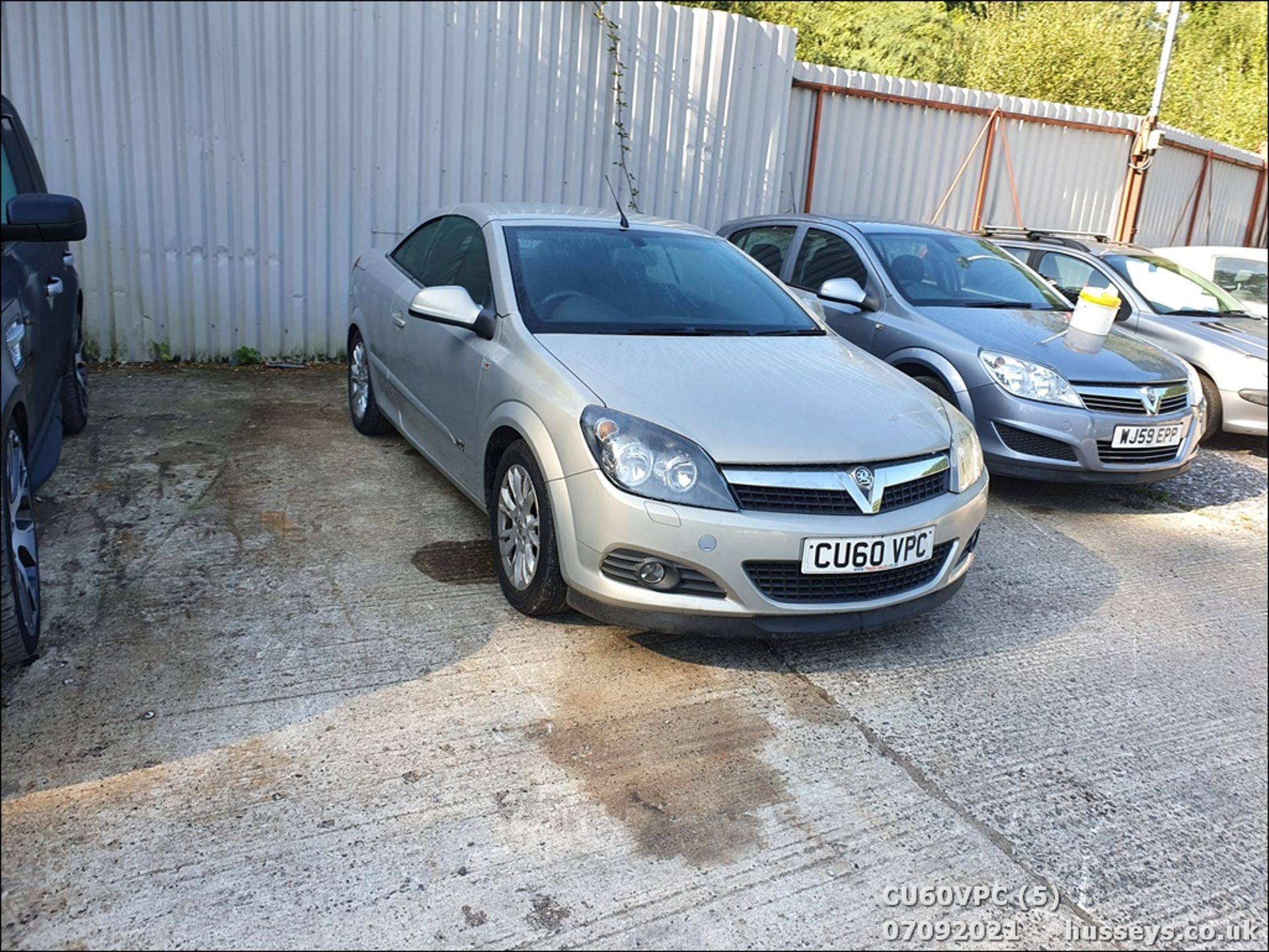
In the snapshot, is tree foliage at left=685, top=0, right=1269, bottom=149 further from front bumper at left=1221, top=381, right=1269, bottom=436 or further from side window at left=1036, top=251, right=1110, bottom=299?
front bumper at left=1221, top=381, right=1269, bottom=436

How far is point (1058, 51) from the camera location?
1894cm

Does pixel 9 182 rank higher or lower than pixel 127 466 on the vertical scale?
higher

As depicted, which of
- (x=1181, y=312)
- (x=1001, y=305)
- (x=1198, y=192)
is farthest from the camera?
(x=1198, y=192)

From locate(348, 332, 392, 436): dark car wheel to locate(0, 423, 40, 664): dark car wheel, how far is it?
2.45 metres

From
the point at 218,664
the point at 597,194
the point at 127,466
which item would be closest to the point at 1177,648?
the point at 218,664

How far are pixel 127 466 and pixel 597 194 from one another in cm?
482

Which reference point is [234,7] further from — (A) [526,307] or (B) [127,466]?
(A) [526,307]

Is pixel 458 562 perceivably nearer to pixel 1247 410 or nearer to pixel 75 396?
pixel 75 396

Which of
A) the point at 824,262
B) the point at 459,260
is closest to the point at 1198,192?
the point at 824,262

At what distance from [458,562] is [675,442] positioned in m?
1.44

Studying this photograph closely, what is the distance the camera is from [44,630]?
11.5 feet

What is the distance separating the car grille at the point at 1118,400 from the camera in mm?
5570

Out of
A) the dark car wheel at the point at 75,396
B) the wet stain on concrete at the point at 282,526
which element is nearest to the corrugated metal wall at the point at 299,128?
the dark car wheel at the point at 75,396

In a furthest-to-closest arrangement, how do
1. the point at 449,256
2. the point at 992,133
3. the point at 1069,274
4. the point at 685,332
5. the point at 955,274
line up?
the point at 992,133 → the point at 1069,274 → the point at 955,274 → the point at 449,256 → the point at 685,332
